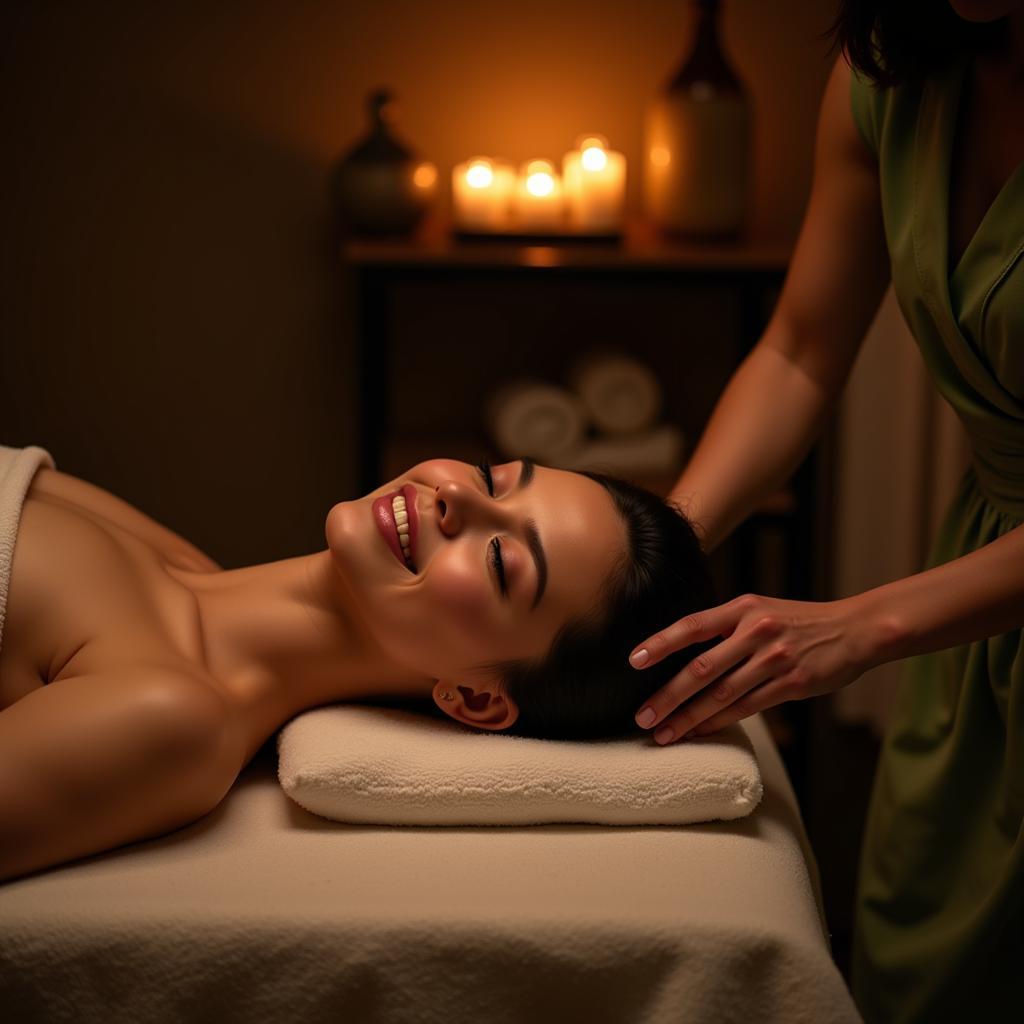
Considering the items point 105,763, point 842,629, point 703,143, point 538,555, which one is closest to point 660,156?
point 703,143

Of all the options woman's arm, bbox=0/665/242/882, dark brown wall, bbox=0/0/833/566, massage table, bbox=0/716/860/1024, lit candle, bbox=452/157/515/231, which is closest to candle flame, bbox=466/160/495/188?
lit candle, bbox=452/157/515/231

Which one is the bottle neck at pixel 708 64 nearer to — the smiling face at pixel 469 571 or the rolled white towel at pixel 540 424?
the rolled white towel at pixel 540 424

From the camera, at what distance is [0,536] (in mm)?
1278

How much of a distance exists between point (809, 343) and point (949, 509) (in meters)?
0.26

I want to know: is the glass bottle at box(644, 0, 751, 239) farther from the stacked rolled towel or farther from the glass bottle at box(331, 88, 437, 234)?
the glass bottle at box(331, 88, 437, 234)

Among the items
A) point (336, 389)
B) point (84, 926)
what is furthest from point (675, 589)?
point (336, 389)

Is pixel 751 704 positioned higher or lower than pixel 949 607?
lower

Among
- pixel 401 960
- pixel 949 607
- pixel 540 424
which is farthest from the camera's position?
pixel 540 424

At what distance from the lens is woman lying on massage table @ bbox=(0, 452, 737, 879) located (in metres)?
1.27

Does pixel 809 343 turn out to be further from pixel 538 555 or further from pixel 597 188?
pixel 597 188

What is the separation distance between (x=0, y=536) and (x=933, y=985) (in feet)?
3.64

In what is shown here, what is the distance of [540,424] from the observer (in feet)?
8.29

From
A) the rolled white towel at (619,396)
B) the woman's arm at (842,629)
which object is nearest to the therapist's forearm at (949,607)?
the woman's arm at (842,629)

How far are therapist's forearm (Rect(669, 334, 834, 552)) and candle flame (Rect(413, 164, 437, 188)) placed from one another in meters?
1.13
